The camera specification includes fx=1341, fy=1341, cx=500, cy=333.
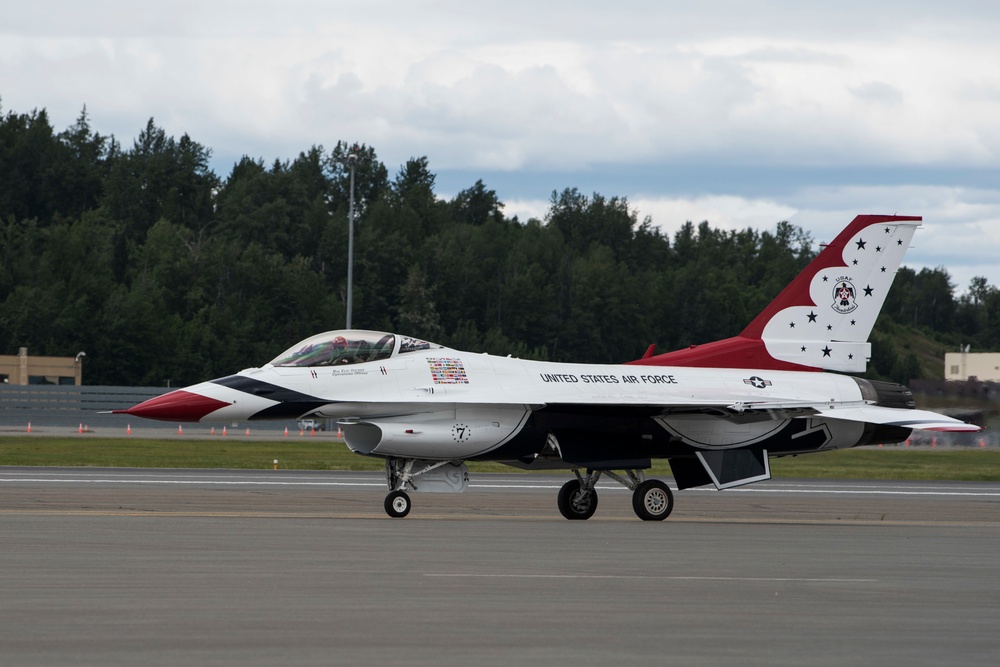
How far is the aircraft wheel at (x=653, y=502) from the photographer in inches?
781

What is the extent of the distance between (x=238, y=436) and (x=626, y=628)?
41.4m

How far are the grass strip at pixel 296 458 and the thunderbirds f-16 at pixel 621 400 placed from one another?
38.3 ft

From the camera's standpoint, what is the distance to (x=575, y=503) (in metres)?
20.1

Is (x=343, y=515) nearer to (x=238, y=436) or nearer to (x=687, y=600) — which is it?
(x=687, y=600)

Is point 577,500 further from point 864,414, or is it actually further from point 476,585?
point 476,585

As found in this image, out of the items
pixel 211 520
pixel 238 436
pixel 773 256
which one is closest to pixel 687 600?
pixel 211 520

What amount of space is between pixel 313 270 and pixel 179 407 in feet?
256

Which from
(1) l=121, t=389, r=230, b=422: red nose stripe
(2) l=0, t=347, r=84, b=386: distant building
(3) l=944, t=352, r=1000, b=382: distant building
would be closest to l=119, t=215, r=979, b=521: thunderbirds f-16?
(1) l=121, t=389, r=230, b=422: red nose stripe

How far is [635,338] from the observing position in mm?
94438

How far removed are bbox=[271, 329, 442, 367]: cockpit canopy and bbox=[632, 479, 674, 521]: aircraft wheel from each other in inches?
153

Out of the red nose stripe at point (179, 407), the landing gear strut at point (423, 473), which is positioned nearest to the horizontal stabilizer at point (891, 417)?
the landing gear strut at point (423, 473)

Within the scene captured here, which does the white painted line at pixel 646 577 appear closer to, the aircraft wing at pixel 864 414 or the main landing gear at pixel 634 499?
the main landing gear at pixel 634 499

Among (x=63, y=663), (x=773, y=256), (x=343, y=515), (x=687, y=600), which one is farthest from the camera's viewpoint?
(x=773, y=256)

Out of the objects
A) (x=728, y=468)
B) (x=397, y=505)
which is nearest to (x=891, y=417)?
(x=728, y=468)
